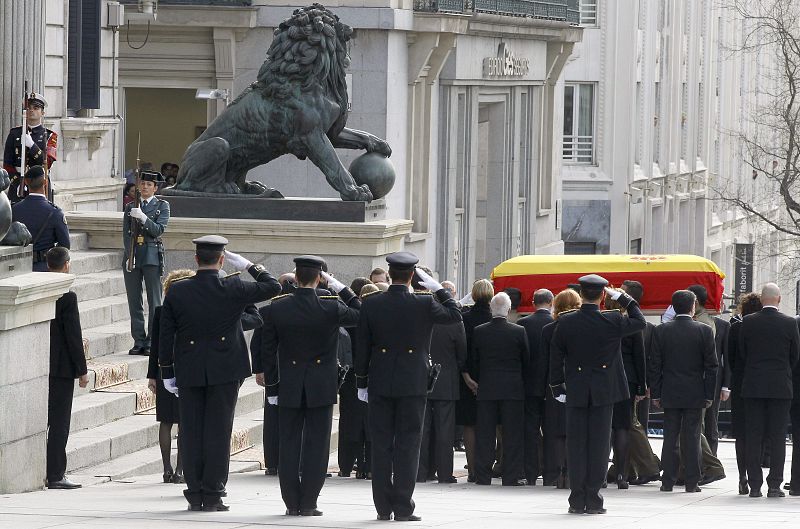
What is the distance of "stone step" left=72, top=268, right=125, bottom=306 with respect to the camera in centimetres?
1917

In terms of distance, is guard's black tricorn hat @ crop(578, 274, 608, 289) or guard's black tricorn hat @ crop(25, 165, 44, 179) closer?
guard's black tricorn hat @ crop(578, 274, 608, 289)

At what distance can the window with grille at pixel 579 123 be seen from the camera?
47.0 meters

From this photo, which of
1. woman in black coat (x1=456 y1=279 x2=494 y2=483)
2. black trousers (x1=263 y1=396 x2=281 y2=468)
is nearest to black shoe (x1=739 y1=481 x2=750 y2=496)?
woman in black coat (x1=456 y1=279 x2=494 y2=483)

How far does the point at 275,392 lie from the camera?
43.1 ft

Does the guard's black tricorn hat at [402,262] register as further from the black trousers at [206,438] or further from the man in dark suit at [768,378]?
the man in dark suit at [768,378]

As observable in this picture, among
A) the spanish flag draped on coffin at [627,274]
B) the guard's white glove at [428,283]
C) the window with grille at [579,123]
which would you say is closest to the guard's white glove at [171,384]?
the guard's white glove at [428,283]

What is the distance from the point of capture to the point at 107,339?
17.9 m

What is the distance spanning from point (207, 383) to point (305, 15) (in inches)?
306

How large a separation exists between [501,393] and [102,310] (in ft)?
15.0

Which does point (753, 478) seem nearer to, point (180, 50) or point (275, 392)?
point (275, 392)

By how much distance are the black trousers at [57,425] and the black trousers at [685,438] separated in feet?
16.1

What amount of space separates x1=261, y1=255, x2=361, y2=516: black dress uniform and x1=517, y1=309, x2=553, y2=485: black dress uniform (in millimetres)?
3147

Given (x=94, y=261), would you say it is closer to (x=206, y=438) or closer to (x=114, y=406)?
(x=114, y=406)

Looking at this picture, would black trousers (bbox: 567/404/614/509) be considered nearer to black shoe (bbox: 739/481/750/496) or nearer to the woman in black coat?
the woman in black coat
